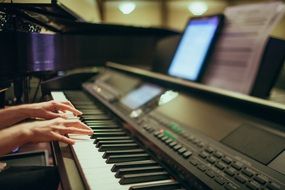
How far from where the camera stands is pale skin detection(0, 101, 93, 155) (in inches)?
43.8

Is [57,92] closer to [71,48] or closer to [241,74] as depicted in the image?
[71,48]

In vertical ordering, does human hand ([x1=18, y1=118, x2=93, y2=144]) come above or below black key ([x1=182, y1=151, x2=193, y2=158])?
above

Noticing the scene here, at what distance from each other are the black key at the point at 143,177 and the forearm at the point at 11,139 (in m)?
0.36

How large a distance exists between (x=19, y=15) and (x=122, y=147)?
27.5 inches

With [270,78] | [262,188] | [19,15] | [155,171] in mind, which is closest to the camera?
[262,188]

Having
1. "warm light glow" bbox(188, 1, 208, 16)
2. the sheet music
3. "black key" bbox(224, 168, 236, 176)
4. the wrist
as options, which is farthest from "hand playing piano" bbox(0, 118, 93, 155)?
"warm light glow" bbox(188, 1, 208, 16)

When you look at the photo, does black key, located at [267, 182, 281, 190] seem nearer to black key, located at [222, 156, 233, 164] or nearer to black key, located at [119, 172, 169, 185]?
black key, located at [222, 156, 233, 164]

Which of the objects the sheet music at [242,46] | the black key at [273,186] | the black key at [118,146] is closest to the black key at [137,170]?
the black key at [118,146]

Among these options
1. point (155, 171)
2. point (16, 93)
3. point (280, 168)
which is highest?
point (16, 93)

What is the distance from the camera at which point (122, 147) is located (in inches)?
55.5

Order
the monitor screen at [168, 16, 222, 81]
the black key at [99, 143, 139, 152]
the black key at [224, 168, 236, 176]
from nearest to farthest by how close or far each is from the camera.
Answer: the black key at [224, 168, 236, 176], the black key at [99, 143, 139, 152], the monitor screen at [168, 16, 222, 81]

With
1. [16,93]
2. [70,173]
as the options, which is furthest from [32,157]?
[70,173]

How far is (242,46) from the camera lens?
1868 millimetres

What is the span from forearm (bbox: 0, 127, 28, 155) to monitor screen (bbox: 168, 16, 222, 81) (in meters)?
1.21
